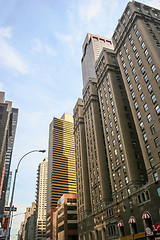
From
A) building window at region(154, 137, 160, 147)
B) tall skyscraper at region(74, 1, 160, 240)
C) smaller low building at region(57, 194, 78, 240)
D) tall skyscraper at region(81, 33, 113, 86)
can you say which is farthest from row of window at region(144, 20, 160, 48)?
smaller low building at region(57, 194, 78, 240)

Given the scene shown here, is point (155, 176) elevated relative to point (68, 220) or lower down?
lower down

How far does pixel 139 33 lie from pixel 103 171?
47.7 meters

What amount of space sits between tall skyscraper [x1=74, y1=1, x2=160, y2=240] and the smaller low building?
69.3 ft

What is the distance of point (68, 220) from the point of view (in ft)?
357

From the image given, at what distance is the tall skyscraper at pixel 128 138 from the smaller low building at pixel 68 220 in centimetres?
2111

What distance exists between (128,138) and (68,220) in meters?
70.5

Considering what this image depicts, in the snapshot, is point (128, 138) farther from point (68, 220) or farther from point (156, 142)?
point (68, 220)

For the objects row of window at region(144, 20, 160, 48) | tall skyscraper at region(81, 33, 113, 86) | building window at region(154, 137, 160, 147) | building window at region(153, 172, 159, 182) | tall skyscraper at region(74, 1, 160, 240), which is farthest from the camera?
tall skyscraper at region(81, 33, 113, 86)

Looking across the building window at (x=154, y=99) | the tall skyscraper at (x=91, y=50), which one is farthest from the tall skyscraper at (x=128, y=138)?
the tall skyscraper at (x=91, y=50)

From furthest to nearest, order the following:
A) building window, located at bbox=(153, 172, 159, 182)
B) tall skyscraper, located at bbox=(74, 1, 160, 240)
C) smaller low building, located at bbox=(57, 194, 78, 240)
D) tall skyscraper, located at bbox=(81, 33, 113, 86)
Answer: tall skyscraper, located at bbox=(81, 33, 113, 86) → smaller low building, located at bbox=(57, 194, 78, 240) → tall skyscraper, located at bbox=(74, 1, 160, 240) → building window, located at bbox=(153, 172, 159, 182)

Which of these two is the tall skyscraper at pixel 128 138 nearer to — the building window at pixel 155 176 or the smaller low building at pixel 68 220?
the building window at pixel 155 176

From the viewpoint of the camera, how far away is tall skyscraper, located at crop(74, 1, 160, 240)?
1844 inches

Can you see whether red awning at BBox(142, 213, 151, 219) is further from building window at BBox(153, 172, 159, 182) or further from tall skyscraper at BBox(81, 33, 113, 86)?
tall skyscraper at BBox(81, 33, 113, 86)

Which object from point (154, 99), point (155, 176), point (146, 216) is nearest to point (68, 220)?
point (146, 216)
